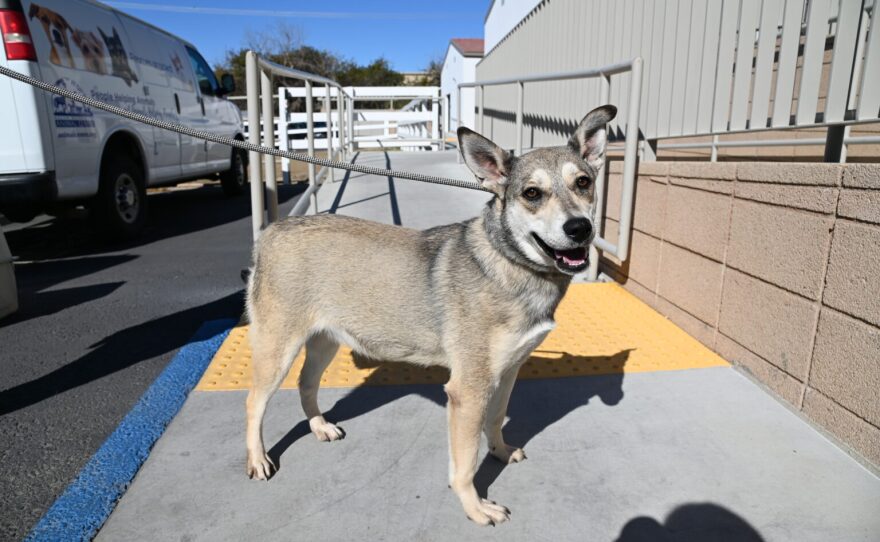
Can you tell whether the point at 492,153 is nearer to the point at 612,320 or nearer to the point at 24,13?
the point at 612,320

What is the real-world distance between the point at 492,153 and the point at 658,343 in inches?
83.6

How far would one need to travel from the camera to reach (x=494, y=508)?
85.2 inches

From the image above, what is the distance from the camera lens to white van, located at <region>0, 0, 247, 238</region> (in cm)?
499

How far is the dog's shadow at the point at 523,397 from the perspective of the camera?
2.76 m

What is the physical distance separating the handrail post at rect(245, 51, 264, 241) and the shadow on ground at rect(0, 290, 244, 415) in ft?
3.66

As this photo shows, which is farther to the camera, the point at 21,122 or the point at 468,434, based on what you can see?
the point at 21,122

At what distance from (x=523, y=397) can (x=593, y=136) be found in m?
→ 1.50

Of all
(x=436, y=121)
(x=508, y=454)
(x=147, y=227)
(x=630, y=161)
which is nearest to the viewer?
(x=508, y=454)

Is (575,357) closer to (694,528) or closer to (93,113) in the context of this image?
(694,528)

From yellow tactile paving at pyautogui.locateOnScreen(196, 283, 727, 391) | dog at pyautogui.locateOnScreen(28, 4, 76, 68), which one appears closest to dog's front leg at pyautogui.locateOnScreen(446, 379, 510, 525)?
yellow tactile paving at pyautogui.locateOnScreen(196, 283, 727, 391)

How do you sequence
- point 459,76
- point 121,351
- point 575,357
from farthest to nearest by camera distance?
point 459,76, point 121,351, point 575,357

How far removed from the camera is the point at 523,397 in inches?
122

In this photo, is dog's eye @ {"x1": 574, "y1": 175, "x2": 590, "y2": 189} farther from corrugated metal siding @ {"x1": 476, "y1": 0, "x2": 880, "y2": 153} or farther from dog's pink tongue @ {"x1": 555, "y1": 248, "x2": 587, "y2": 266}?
corrugated metal siding @ {"x1": 476, "y1": 0, "x2": 880, "y2": 153}

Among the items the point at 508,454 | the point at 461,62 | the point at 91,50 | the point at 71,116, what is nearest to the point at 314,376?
the point at 508,454
